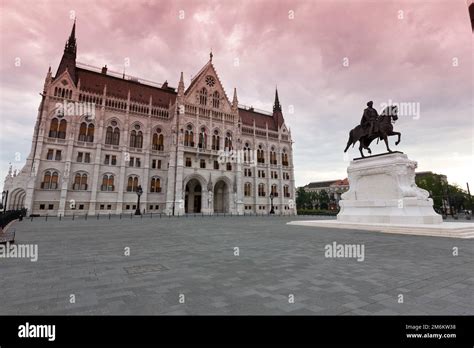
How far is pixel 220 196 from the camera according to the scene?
49406 mm

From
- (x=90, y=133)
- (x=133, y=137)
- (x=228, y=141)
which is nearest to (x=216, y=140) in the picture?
(x=228, y=141)

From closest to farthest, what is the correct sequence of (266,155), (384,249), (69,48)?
(384,249) → (69,48) → (266,155)

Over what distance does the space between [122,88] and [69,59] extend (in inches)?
364

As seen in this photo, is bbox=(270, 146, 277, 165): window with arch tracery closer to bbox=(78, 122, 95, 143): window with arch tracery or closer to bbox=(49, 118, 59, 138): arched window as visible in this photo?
bbox=(78, 122, 95, 143): window with arch tracery

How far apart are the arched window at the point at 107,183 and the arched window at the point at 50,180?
6103mm

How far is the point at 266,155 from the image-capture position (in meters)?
56.1

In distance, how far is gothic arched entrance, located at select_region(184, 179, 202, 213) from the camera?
46875 mm

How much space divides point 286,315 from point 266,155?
2126 inches

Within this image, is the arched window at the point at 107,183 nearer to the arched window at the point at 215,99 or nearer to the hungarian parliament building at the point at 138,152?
the hungarian parliament building at the point at 138,152

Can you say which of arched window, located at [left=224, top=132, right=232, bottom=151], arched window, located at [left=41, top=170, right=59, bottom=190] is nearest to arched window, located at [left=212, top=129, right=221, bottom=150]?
arched window, located at [left=224, top=132, right=232, bottom=151]

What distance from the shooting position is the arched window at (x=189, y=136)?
43.7 metres
